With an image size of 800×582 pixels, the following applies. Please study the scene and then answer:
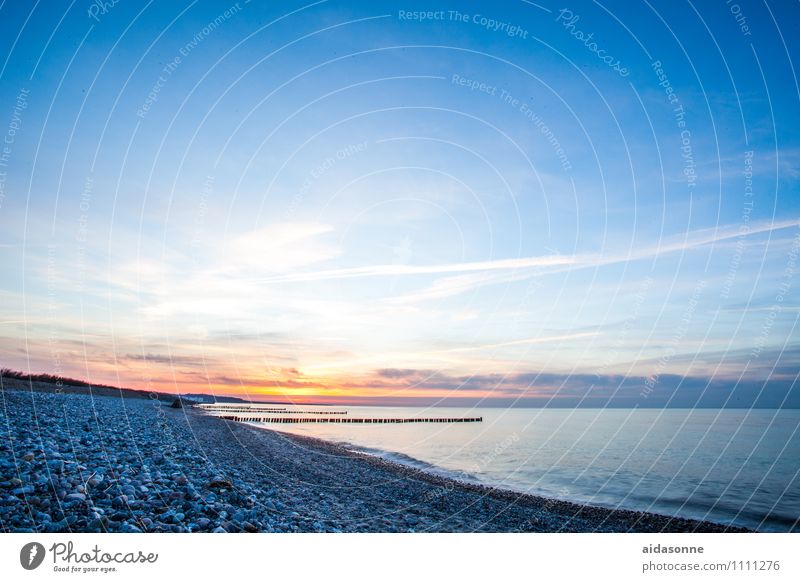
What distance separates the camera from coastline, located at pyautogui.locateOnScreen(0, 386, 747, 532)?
795 centimetres

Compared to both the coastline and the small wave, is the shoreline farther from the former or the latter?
the small wave

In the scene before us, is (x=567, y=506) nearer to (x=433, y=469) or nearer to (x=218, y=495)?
(x=433, y=469)

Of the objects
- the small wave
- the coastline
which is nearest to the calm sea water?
the small wave

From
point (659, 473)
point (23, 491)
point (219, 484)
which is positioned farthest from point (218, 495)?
point (659, 473)

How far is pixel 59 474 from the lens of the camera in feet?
30.6

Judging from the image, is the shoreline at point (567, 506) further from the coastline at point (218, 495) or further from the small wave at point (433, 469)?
the small wave at point (433, 469)

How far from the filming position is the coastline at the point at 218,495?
7945 millimetres

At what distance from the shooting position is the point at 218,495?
33.1ft

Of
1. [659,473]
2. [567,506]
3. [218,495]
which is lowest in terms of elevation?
[659,473]

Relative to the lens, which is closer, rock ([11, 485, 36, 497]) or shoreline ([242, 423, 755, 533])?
rock ([11, 485, 36, 497])

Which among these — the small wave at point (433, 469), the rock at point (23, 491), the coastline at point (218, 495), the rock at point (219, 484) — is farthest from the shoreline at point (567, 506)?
the rock at point (23, 491)
